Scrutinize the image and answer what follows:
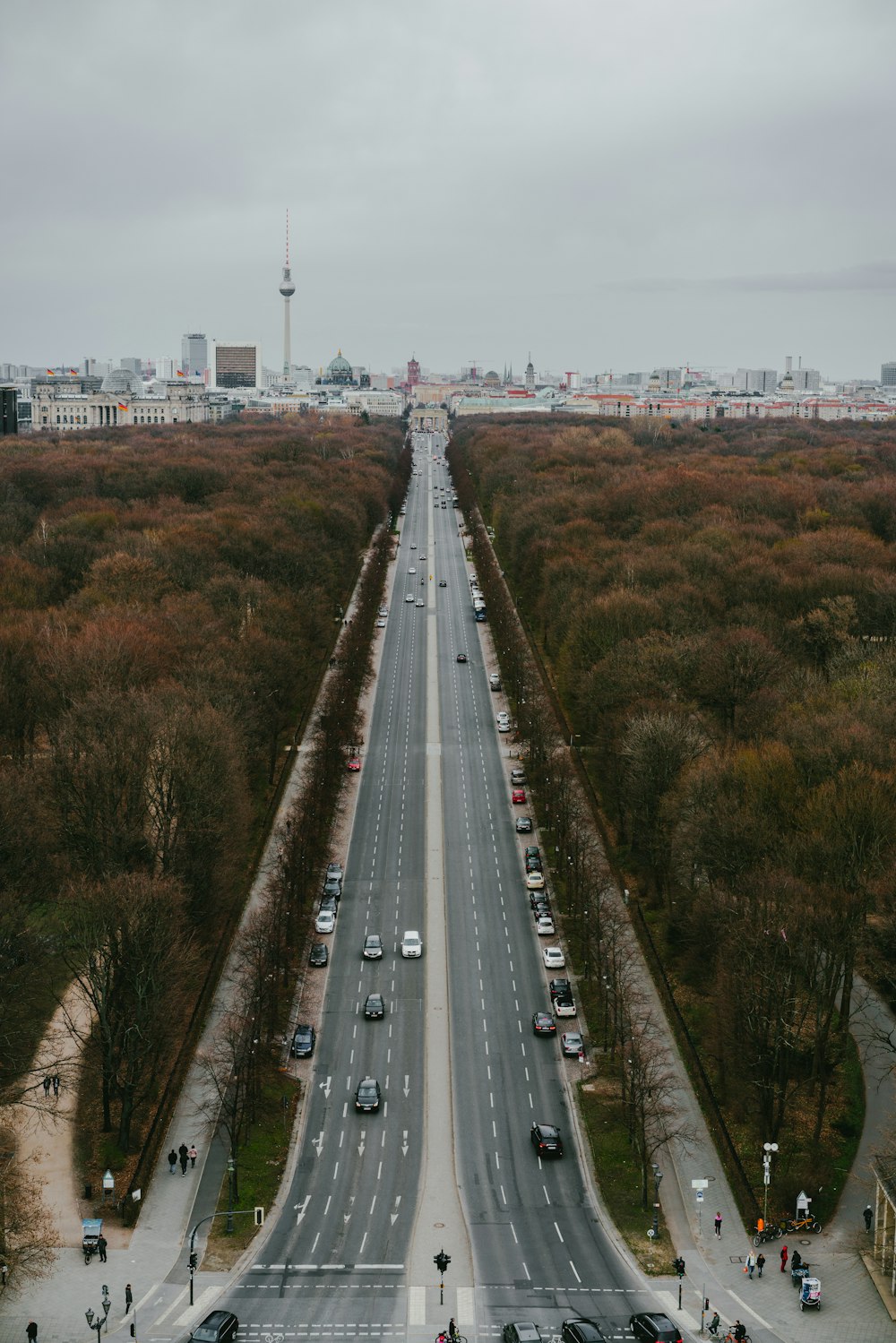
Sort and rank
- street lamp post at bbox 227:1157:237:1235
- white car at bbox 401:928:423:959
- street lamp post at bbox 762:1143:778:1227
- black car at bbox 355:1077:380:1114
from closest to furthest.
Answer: street lamp post at bbox 227:1157:237:1235 < street lamp post at bbox 762:1143:778:1227 < black car at bbox 355:1077:380:1114 < white car at bbox 401:928:423:959

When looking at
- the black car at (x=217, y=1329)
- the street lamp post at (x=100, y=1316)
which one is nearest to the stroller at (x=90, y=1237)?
the street lamp post at (x=100, y=1316)

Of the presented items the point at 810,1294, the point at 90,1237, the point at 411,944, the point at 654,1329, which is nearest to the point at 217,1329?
the point at 90,1237

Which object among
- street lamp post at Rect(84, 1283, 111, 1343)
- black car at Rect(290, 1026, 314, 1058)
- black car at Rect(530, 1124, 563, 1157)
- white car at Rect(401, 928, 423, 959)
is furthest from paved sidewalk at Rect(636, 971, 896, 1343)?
white car at Rect(401, 928, 423, 959)

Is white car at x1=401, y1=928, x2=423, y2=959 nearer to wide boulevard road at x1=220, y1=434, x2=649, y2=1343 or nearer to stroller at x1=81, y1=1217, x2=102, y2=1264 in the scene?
wide boulevard road at x1=220, y1=434, x2=649, y2=1343

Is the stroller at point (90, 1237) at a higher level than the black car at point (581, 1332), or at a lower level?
lower

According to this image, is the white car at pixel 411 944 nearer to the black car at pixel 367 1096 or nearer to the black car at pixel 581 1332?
the black car at pixel 367 1096

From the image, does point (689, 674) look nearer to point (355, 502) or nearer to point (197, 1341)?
point (197, 1341)
